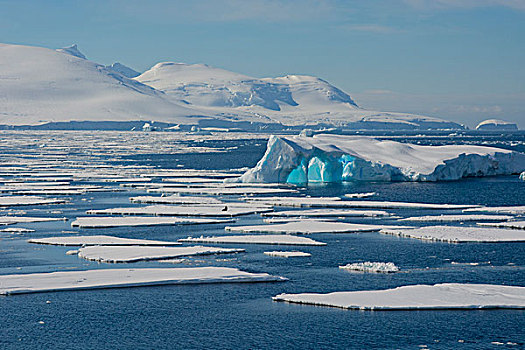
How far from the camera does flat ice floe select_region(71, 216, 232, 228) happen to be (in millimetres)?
22281

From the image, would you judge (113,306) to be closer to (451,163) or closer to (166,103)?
(451,163)

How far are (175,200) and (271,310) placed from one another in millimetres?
15968

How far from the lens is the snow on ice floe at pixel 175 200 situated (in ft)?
92.0

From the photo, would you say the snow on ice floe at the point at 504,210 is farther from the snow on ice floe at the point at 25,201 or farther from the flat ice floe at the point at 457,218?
the snow on ice floe at the point at 25,201

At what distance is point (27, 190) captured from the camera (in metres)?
32.9

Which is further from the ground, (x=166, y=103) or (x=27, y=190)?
(x=166, y=103)

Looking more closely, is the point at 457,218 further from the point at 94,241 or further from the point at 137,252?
the point at 94,241

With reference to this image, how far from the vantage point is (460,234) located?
65.9 feet

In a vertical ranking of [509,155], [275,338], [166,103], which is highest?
[166,103]

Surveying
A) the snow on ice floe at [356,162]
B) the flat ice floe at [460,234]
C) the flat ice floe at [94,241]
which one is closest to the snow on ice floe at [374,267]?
the flat ice floe at [460,234]

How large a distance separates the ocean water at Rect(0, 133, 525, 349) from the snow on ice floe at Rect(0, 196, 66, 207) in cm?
803

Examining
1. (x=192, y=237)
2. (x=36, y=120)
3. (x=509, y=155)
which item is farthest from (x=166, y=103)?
(x=192, y=237)

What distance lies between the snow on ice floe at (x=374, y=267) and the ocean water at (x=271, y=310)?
0.87 feet

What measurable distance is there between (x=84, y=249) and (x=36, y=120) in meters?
144
